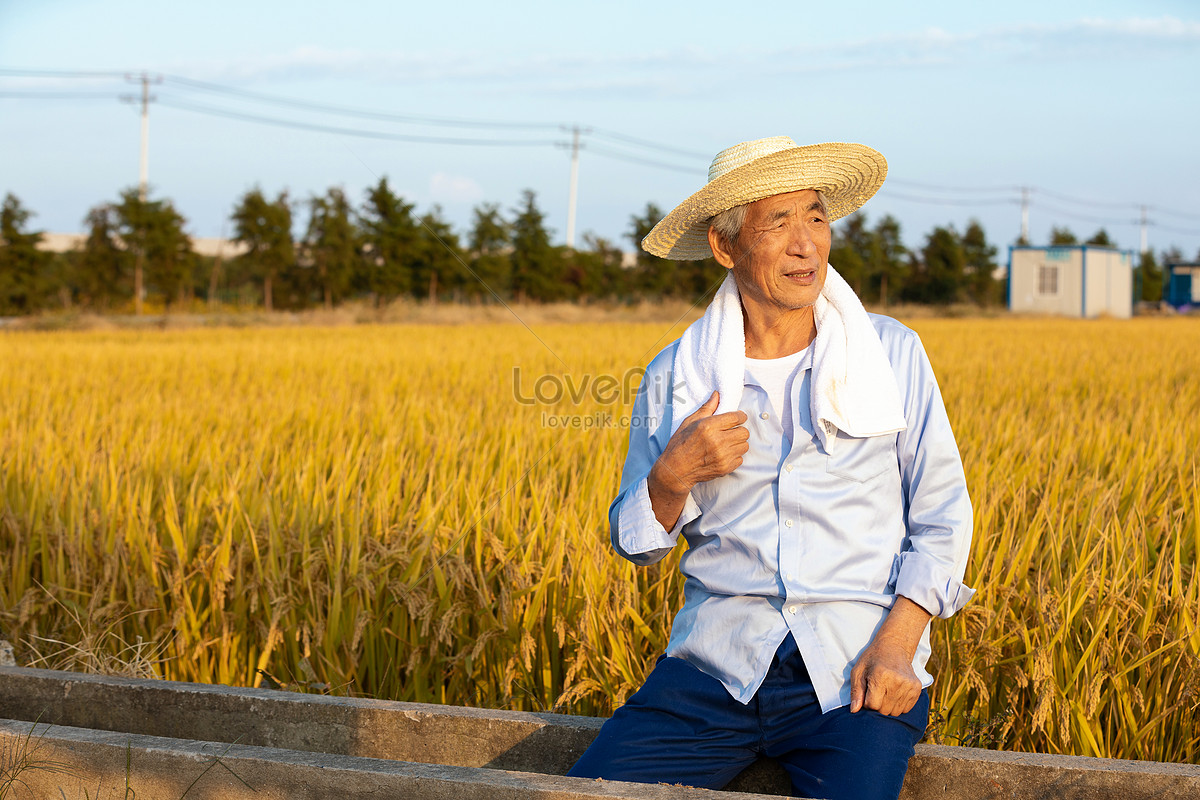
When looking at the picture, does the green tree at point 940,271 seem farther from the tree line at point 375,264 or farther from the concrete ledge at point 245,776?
the concrete ledge at point 245,776

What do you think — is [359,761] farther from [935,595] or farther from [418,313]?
[418,313]

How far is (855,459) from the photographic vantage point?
1.59 m

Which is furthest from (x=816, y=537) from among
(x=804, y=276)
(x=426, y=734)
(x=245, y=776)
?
(x=245, y=776)

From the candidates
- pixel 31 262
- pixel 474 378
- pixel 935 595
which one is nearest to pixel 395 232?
pixel 31 262

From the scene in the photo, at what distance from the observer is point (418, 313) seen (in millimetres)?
22156

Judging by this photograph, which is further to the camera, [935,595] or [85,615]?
[85,615]

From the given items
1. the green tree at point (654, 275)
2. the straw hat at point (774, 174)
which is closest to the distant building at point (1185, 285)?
the green tree at point (654, 275)

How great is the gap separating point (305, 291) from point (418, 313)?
413 cm

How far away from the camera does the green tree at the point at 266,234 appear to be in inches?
889

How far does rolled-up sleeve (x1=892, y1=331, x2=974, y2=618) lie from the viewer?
1.51m

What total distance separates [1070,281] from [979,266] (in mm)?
5504

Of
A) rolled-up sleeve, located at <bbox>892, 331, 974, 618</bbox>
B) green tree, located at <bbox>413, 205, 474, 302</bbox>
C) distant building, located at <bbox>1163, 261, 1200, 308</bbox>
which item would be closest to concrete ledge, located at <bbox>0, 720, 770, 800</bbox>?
rolled-up sleeve, located at <bbox>892, 331, 974, 618</bbox>

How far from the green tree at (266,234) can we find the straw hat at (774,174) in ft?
74.1

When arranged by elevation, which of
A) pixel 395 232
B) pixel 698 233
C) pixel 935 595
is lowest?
pixel 935 595
